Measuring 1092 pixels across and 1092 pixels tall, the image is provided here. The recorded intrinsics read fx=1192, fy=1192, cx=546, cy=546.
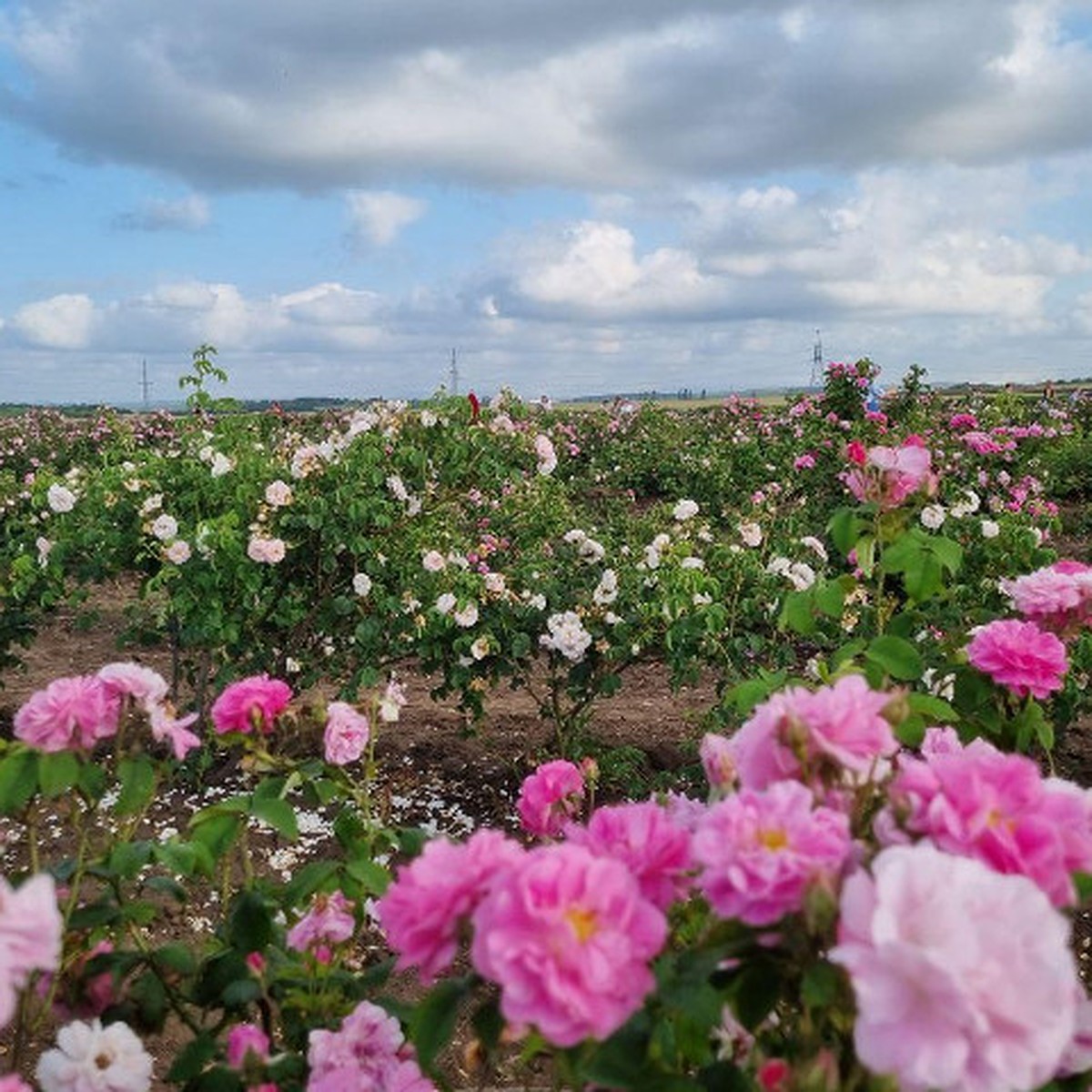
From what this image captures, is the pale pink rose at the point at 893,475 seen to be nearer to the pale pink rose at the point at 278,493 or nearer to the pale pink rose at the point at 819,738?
the pale pink rose at the point at 819,738

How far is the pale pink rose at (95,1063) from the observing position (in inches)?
53.1

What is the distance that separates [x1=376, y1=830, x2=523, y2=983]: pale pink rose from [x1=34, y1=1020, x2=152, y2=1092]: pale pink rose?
1.97ft

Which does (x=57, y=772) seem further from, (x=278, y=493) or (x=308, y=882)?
(x=278, y=493)

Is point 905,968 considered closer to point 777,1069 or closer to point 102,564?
point 777,1069

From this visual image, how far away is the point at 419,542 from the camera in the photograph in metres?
4.70

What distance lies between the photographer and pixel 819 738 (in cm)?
99

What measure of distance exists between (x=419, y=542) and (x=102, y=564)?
4.12 feet

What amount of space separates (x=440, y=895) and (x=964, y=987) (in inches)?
15.3

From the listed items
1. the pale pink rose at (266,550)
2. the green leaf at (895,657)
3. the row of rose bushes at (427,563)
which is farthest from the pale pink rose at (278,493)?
the green leaf at (895,657)

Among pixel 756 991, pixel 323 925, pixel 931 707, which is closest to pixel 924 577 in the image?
pixel 931 707

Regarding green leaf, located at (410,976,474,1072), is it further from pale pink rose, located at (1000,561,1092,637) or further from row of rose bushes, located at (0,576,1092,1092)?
pale pink rose, located at (1000,561,1092,637)

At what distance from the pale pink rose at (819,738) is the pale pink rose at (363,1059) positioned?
0.62 m

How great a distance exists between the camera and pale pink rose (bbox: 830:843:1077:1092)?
73cm

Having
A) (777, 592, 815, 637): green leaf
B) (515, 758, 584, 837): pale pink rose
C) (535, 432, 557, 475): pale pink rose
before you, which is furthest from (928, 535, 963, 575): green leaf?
(535, 432, 557, 475): pale pink rose
